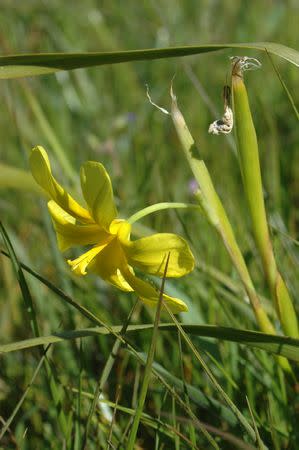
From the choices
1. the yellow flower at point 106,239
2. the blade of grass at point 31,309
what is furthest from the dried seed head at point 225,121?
the blade of grass at point 31,309

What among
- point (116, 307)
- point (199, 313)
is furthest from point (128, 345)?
point (116, 307)

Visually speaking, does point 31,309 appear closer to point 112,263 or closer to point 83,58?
point 112,263

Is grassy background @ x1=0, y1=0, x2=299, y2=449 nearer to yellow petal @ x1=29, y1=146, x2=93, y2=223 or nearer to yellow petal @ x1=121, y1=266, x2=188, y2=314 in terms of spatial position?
yellow petal @ x1=121, y1=266, x2=188, y2=314

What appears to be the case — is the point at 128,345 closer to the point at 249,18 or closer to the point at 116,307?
the point at 116,307

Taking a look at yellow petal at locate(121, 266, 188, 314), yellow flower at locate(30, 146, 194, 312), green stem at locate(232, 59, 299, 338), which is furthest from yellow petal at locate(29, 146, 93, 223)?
green stem at locate(232, 59, 299, 338)

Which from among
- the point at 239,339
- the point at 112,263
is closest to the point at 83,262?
the point at 112,263

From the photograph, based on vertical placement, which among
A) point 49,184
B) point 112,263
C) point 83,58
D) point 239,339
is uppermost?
point 83,58

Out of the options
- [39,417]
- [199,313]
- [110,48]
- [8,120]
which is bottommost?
[39,417]
